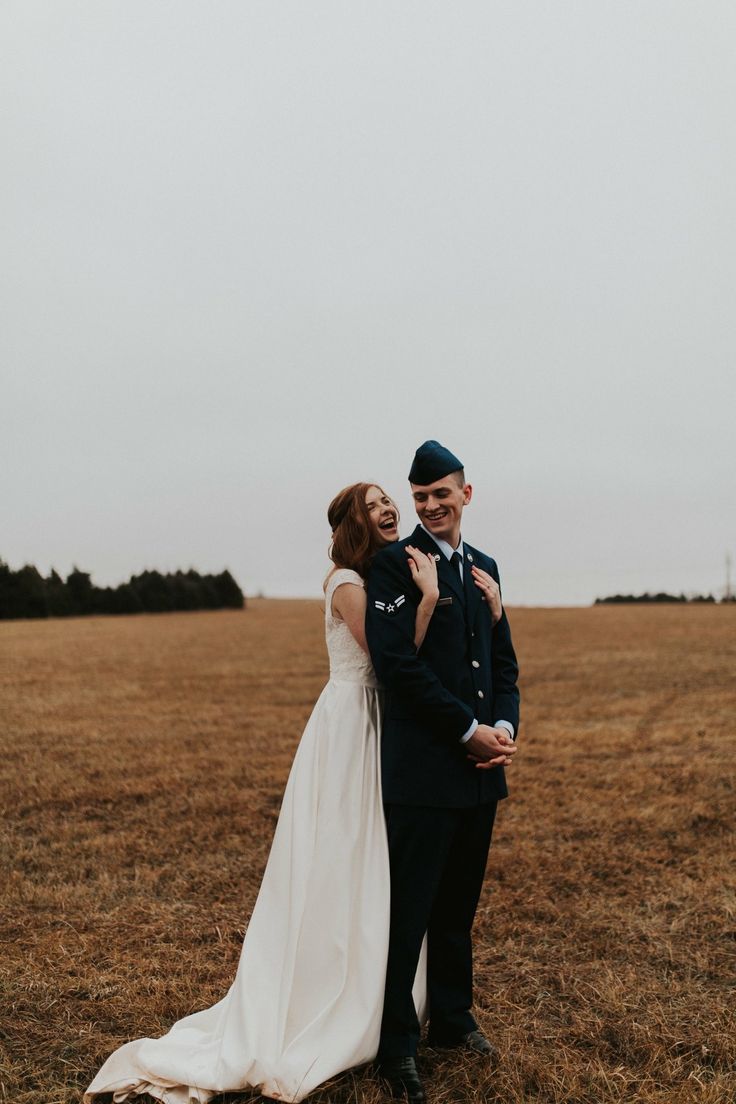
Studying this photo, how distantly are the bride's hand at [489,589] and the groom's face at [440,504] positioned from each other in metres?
0.24

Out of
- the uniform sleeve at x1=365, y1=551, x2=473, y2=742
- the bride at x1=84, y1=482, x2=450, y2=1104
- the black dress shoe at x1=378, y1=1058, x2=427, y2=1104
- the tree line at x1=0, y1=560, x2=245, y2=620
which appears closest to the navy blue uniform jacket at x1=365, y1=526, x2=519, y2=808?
the uniform sleeve at x1=365, y1=551, x2=473, y2=742

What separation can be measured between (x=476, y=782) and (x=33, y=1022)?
2.86 m

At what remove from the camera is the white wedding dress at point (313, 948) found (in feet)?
13.2

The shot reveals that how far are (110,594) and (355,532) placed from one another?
51.1m

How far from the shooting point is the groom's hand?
4.06 meters

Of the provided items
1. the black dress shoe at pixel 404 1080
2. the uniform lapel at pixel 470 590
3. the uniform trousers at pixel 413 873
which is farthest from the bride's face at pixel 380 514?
the black dress shoe at pixel 404 1080

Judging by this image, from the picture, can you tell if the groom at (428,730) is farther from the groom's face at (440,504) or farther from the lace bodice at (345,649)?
the lace bodice at (345,649)

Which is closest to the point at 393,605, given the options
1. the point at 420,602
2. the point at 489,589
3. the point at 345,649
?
the point at 420,602

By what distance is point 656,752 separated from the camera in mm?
13562

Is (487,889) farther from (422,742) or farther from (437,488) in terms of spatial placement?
(437,488)

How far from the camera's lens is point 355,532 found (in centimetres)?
434

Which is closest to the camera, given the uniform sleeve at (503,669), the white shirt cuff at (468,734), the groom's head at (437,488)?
the white shirt cuff at (468,734)

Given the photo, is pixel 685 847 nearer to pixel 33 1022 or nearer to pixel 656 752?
pixel 656 752

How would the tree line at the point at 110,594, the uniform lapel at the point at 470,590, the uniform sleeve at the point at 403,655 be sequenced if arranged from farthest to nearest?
1. the tree line at the point at 110,594
2. the uniform lapel at the point at 470,590
3. the uniform sleeve at the point at 403,655
